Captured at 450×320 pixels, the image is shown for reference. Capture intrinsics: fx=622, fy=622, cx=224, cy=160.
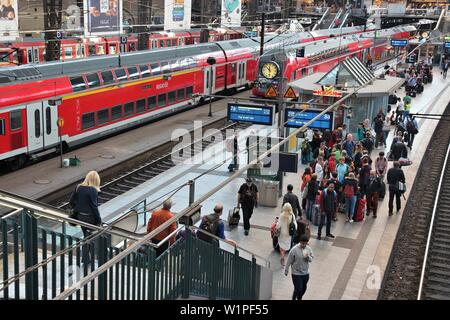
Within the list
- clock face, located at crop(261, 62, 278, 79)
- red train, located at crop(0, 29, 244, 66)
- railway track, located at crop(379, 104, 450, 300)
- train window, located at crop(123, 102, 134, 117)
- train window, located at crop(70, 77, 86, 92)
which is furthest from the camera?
red train, located at crop(0, 29, 244, 66)

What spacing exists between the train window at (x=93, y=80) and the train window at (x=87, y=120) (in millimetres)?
1093

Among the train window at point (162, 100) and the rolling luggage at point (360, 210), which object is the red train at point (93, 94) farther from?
the rolling luggage at point (360, 210)

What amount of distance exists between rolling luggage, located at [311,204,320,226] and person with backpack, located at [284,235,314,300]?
5.00 m

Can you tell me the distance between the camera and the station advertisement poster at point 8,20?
2134cm

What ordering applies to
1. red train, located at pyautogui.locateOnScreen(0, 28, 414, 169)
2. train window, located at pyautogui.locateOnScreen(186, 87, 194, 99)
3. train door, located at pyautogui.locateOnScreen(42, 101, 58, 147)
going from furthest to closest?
train window, located at pyautogui.locateOnScreen(186, 87, 194, 99), train door, located at pyautogui.locateOnScreen(42, 101, 58, 147), red train, located at pyautogui.locateOnScreen(0, 28, 414, 169)

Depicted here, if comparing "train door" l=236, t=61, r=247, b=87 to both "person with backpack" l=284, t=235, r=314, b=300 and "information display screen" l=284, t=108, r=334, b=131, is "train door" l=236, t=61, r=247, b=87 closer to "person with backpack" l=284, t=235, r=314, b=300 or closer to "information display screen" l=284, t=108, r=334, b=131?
"information display screen" l=284, t=108, r=334, b=131

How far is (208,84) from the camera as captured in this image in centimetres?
3419

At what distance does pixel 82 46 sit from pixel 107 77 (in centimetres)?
1744

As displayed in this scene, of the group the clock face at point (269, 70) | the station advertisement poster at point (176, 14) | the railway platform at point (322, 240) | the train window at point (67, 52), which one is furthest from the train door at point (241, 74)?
the railway platform at point (322, 240)

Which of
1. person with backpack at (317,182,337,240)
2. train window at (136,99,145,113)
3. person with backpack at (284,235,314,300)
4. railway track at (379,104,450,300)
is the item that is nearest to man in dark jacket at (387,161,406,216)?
railway track at (379,104,450,300)

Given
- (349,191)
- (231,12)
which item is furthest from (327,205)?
(231,12)

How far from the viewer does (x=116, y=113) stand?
2559 centimetres

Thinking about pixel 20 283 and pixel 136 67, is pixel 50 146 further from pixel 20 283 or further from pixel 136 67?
pixel 20 283

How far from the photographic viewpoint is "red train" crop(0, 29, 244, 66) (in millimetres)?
35219
